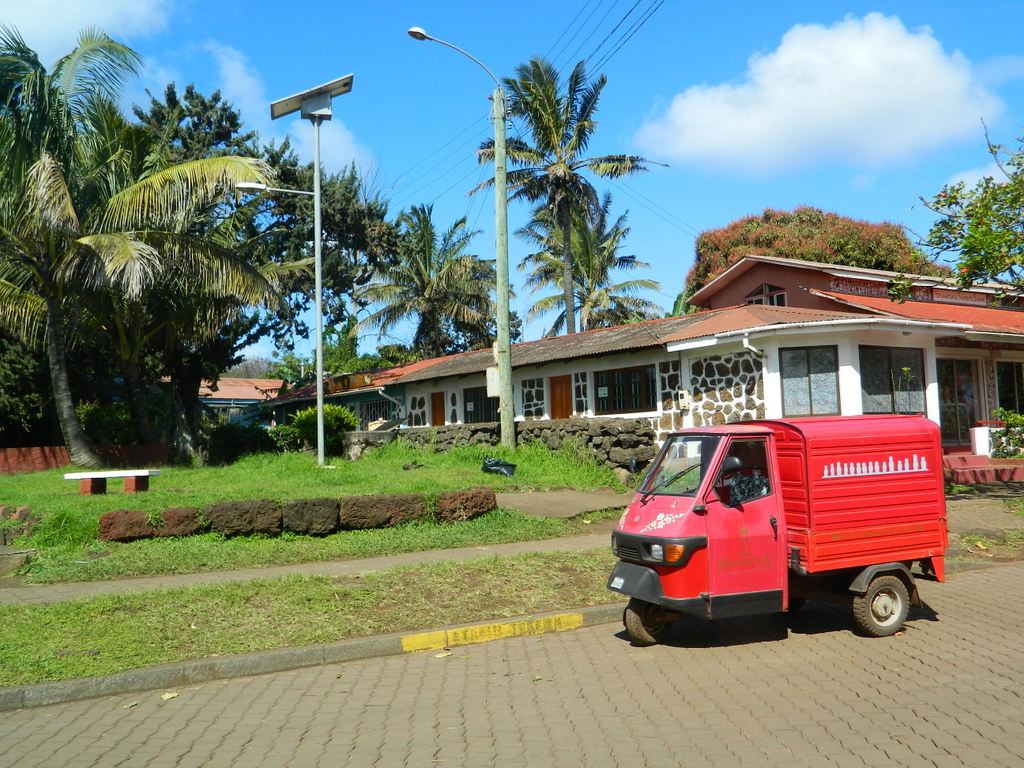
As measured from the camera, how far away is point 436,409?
2764cm

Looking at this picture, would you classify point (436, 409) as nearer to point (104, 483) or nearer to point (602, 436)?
point (602, 436)

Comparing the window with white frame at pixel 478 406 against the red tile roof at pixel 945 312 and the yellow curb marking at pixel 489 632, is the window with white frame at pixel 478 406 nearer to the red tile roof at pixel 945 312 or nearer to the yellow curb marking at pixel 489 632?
the red tile roof at pixel 945 312

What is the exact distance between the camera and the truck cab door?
6574mm

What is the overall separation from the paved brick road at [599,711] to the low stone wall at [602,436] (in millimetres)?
8760

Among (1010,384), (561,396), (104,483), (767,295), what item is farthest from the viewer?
(767,295)

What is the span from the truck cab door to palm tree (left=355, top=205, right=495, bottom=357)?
103ft

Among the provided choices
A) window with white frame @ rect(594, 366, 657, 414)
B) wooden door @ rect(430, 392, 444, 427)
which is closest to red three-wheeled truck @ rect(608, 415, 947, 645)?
window with white frame @ rect(594, 366, 657, 414)

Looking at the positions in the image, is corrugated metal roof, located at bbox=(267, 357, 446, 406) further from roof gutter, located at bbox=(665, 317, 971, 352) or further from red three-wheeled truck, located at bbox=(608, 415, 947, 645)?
Answer: red three-wheeled truck, located at bbox=(608, 415, 947, 645)

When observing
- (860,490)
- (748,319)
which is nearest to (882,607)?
(860,490)

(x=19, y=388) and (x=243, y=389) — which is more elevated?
(x=243, y=389)

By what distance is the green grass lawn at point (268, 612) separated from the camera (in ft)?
21.2

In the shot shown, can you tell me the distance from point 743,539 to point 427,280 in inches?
1273

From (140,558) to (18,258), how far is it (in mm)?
12566

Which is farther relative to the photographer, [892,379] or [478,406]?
[478,406]
